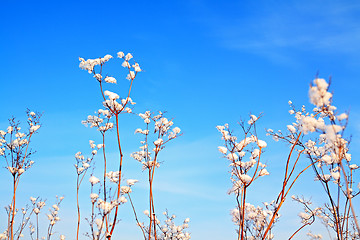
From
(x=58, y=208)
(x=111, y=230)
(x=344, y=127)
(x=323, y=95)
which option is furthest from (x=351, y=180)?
(x=58, y=208)

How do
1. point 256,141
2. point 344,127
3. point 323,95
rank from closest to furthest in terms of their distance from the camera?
1. point 323,95
2. point 344,127
3. point 256,141

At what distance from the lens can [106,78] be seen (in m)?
5.18

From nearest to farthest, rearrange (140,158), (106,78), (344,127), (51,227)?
1. (344,127)
2. (106,78)
3. (140,158)
4. (51,227)

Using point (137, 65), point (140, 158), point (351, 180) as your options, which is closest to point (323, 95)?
point (137, 65)

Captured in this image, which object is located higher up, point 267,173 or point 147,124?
point 147,124

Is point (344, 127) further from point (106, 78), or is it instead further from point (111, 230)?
point (106, 78)

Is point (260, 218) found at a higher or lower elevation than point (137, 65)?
lower

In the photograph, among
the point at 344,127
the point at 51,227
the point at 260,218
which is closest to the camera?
the point at 344,127

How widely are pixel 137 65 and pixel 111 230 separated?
277 cm

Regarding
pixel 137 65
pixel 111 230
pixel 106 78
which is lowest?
pixel 111 230

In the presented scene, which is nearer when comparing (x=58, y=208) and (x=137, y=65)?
(x=137, y=65)

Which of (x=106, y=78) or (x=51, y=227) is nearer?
(x=106, y=78)

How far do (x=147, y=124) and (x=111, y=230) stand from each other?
3200 millimetres

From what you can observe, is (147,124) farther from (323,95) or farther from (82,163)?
(323,95)
